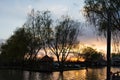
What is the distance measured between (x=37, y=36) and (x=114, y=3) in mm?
58865

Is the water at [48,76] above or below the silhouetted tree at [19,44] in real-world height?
below

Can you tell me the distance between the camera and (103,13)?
111 feet

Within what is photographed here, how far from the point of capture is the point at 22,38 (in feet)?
312

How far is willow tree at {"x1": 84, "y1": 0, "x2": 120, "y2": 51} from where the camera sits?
3266 cm

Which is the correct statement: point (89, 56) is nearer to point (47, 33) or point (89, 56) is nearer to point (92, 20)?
point (47, 33)

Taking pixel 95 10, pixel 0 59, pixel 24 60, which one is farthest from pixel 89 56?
pixel 95 10

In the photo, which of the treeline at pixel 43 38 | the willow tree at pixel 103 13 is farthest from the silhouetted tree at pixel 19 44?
the willow tree at pixel 103 13

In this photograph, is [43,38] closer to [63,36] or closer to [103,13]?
[63,36]

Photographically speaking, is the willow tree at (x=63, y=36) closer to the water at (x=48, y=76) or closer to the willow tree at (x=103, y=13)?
the water at (x=48, y=76)

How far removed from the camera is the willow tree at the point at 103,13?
3266 cm

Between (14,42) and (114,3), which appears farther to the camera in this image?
(14,42)

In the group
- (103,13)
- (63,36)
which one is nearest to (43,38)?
(63,36)

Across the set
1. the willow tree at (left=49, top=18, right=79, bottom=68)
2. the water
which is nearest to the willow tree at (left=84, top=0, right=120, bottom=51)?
the water

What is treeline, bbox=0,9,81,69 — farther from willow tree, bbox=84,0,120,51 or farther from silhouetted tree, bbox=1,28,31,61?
willow tree, bbox=84,0,120,51
